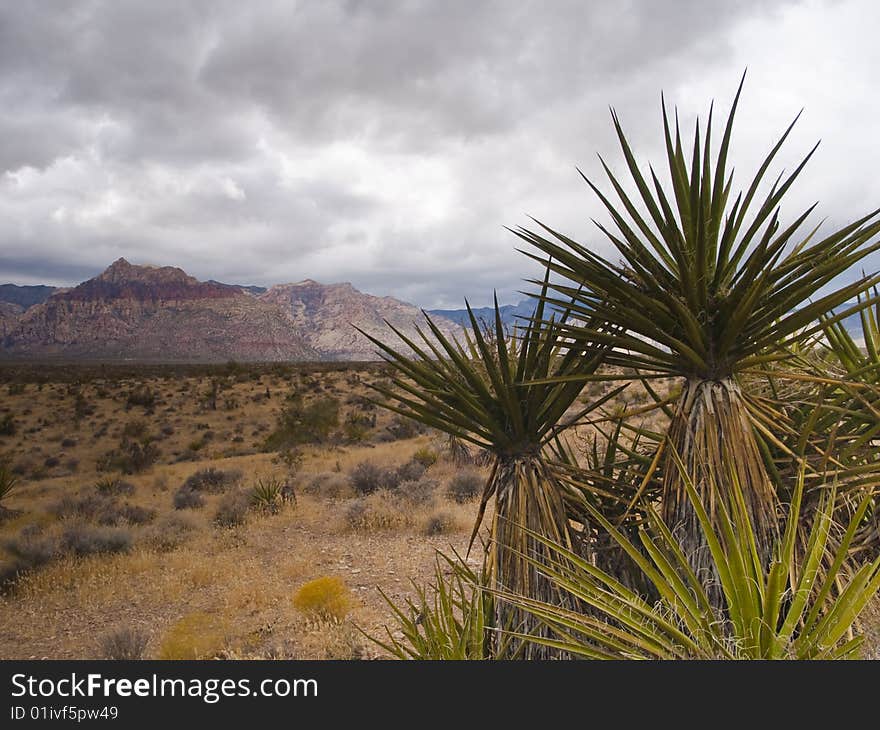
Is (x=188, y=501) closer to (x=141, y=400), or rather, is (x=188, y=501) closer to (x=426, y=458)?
(x=426, y=458)

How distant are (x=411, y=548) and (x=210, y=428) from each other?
22.5m

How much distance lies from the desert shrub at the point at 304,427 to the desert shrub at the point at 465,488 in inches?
456

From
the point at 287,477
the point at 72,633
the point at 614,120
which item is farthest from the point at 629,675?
the point at 287,477

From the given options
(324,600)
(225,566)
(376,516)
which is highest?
(376,516)

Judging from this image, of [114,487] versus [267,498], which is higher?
[267,498]

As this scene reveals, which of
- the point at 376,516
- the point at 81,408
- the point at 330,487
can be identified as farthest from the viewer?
the point at 81,408

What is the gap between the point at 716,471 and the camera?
9.44ft

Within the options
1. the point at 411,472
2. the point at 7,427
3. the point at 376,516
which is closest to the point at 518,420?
the point at 376,516

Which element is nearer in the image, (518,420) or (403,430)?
(518,420)

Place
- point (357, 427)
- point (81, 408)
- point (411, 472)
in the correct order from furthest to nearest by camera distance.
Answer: point (81, 408) < point (357, 427) < point (411, 472)

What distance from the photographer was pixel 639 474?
354 centimetres

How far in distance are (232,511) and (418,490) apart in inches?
176

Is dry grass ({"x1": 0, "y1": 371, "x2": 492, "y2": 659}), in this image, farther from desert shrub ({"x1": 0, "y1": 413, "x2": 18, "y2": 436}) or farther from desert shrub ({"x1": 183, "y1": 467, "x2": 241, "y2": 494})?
desert shrub ({"x1": 0, "y1": 413, "x2": 18, "y2": 436})

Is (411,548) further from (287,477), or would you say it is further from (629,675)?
(629,675)
